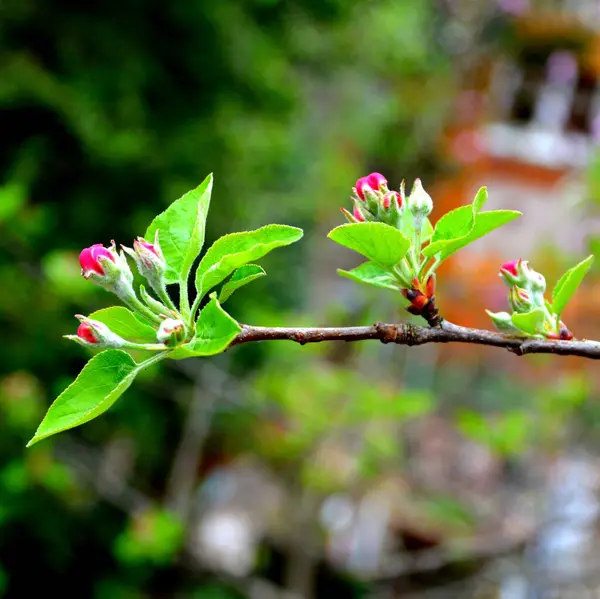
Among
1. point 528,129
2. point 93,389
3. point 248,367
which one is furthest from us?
point 528,129

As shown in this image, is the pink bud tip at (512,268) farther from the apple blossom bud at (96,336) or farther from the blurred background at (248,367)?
the blurred background at (248,367)

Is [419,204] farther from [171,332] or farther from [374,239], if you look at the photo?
[171,332]

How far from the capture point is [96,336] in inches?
16.8

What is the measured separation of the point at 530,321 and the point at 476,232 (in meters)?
0.07

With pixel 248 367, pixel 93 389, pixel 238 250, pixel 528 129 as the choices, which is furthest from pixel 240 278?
pixel 528 129

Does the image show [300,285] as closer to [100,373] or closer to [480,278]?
[480,278]

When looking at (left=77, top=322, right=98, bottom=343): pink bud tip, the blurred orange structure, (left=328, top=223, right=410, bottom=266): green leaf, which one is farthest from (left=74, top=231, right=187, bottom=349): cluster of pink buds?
the blurred orange structure

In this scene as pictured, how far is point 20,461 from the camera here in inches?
76.2

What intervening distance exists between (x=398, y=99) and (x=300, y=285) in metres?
1.33

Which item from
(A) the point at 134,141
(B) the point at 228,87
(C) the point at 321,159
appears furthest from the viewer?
(C) the point at 321,159

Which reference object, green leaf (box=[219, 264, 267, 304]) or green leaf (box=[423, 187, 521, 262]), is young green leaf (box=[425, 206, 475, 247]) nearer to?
green leaf (box=[423, 187, 521, 262])

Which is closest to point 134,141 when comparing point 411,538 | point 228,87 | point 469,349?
point 228,87

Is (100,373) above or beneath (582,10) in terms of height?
beneath

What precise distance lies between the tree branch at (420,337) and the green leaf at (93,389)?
0.23 ft
